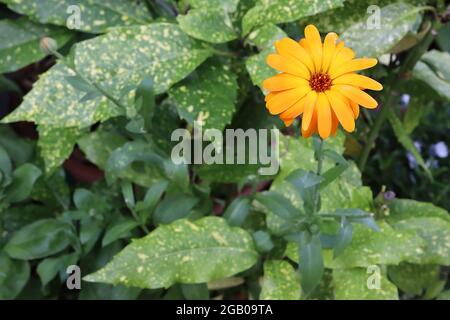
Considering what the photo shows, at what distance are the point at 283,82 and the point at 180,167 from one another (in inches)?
11.9

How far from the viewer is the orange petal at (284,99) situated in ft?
1.68

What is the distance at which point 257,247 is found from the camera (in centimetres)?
80

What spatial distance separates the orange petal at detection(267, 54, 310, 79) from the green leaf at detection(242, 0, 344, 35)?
0.77 ft

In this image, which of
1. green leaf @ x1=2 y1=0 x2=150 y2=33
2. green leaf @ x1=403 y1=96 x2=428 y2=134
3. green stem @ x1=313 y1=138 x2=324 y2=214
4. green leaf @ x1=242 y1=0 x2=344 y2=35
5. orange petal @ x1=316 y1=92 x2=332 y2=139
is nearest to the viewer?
orange petal @ x1=316 y1=92 x2=332 y2=139

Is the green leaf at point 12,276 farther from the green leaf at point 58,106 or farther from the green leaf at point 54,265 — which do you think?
the green leaf at point 58,106

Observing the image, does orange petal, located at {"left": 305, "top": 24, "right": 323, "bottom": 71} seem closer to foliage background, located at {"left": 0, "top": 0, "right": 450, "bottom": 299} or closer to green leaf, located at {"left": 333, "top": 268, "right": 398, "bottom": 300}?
foliage background, located at {"left": 0, "top": 0, "right": 450, "bottom": 299}

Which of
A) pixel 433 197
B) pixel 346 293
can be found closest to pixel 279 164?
pixel 346 293

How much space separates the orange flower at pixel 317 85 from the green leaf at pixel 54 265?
455mm

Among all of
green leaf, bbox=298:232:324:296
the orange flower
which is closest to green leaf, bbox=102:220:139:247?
green leaf, bbox=298:232:324:296

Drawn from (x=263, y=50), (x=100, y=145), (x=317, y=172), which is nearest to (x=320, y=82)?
(x=317, y=172)

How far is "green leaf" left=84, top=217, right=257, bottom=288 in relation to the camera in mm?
733

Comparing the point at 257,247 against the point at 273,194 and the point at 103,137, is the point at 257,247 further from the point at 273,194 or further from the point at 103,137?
the point at 103,137

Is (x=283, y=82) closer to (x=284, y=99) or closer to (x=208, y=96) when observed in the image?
(x=284, y=99)
